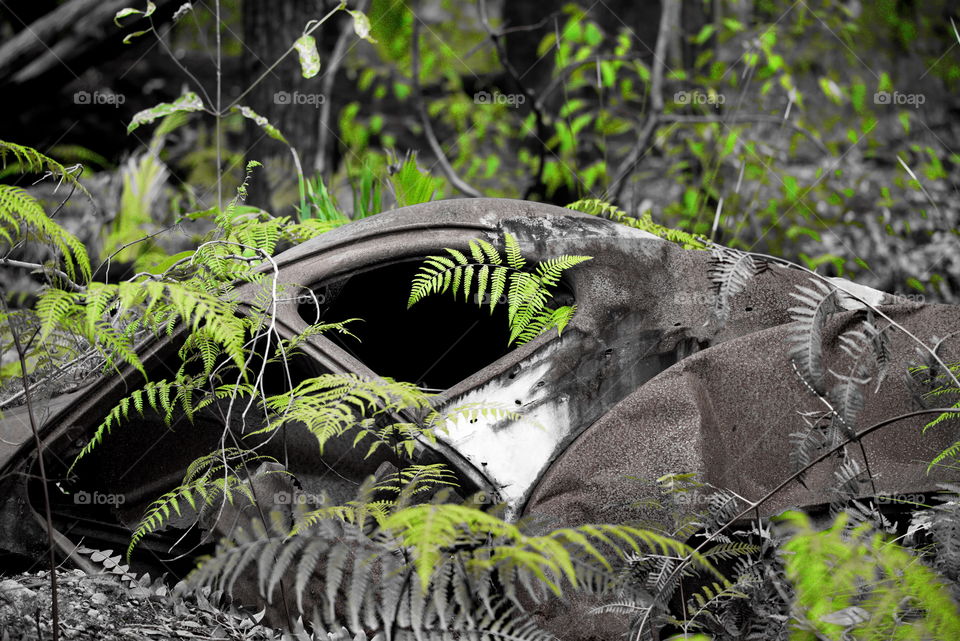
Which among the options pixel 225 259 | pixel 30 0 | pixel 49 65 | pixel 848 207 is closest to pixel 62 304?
pixel 225 259

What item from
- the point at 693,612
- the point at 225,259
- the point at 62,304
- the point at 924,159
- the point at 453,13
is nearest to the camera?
the point at 62,304

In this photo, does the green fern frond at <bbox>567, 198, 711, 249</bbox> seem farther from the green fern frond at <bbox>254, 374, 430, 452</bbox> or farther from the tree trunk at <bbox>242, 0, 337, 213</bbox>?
the tree trunk at <bbox>242, 0, 337, 213</bbox>

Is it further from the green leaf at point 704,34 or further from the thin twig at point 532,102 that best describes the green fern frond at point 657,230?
the green leaf at point 704,34

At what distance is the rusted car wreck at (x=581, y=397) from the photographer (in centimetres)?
262

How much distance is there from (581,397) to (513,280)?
1.51 feet

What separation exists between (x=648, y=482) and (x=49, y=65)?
222 inches

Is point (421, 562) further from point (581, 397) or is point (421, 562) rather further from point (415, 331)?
point (415, 331)

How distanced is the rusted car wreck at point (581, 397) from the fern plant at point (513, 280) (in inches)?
2.4

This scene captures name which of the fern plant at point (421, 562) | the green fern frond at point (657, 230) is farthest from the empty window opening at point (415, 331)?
the fern plant at point (421, 562)

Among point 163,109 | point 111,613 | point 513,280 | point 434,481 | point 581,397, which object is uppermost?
point 163,109

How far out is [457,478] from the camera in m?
2.64

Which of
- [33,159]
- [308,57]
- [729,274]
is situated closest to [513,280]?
[729,274]

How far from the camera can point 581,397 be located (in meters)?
2.82

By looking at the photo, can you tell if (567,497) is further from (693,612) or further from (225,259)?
(225,259)
